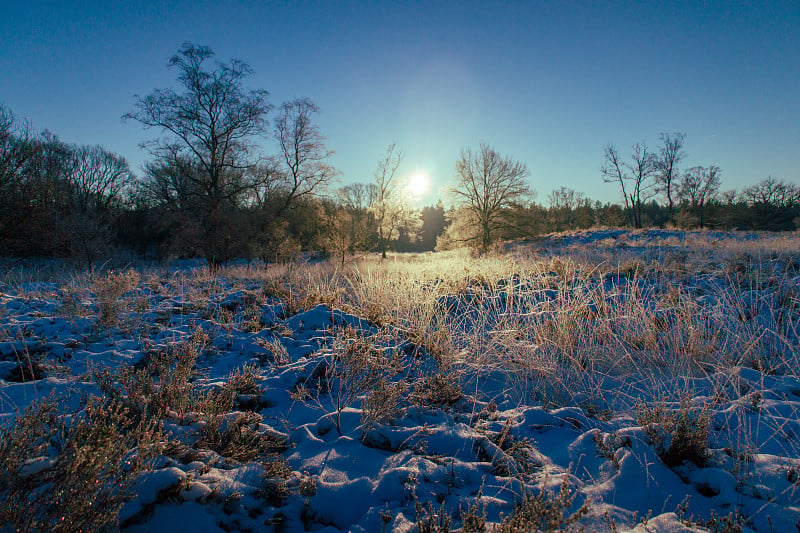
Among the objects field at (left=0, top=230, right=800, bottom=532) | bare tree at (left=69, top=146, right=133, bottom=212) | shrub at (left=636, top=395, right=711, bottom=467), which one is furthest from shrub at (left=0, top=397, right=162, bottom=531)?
bare tree at (left=69, top=146, right=133, bottom=212)

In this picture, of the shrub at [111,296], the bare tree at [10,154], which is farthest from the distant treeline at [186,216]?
the shrub at [111,296]

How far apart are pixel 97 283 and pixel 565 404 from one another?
744cm

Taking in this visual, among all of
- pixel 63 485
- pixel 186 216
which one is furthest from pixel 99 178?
pixel 63 485

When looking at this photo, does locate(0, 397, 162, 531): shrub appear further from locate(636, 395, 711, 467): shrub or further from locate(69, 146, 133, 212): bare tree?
locate(69, 146, 133, 212): bare tree

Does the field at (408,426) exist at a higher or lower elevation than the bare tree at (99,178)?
lower

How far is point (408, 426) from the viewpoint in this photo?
2.31 meters

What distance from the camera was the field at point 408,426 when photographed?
4.61 feet

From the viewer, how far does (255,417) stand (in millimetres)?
2324

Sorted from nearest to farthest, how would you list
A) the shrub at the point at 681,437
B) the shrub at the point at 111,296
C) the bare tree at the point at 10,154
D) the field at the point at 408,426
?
the field at the point at 408,426
the shrub at the point at 681,437
the shrub at the point at 111,296
the bare tree at the point at 10,154

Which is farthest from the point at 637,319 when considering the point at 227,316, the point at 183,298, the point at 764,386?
the point at 183,298

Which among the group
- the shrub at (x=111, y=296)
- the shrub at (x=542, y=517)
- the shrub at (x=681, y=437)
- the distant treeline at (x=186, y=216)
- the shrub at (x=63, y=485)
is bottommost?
the shrub at (x=681, y=437)

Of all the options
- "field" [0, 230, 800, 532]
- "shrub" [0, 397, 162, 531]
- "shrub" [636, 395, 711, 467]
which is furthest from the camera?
"shrub" [636, 395, 711, 467]

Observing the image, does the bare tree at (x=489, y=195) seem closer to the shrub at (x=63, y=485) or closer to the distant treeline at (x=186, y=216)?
the distant treeline at (x=186, y=216)

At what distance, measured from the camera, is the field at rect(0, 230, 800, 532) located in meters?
1.41
